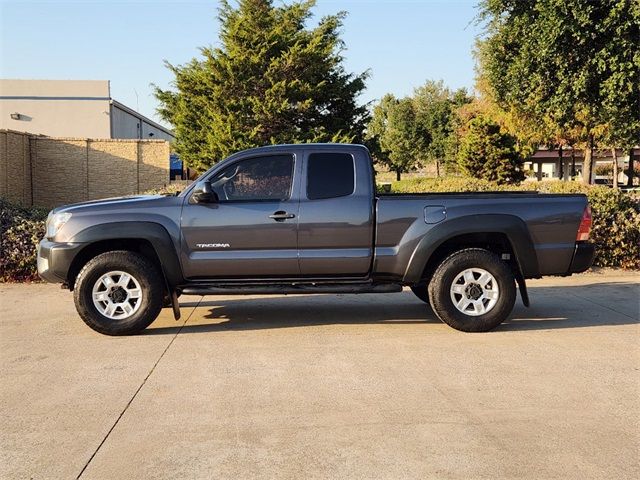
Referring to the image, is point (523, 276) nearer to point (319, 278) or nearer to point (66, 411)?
point (319, 278)

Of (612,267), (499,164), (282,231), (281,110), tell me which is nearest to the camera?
(282,231)

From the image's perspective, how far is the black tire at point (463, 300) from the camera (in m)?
6.79

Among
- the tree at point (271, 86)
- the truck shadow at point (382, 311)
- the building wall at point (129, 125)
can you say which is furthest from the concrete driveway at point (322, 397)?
the building wall at point (129, 125)

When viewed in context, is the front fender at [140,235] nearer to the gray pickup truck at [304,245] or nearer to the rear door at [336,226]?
the gray pickup truck at [304,245]

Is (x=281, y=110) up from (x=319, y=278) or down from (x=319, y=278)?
up

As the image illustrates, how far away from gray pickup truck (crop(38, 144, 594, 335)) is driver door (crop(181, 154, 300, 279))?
0.01 m

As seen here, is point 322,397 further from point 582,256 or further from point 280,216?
point 582,256

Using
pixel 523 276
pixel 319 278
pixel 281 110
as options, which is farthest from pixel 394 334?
pixel 281 110

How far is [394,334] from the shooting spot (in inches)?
268

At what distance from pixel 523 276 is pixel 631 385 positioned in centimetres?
200

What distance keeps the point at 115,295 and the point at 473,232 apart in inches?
149

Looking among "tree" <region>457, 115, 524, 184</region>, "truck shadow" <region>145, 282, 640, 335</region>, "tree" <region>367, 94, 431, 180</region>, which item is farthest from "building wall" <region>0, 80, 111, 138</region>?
"truck shadow" <region>145, 282, 640, 335</region>

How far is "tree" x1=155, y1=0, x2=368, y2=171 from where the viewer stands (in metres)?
23.7

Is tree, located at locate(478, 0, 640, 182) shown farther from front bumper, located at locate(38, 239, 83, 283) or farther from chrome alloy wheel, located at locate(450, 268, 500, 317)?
front bumper, located at locate(38, 239, 83, 283)
